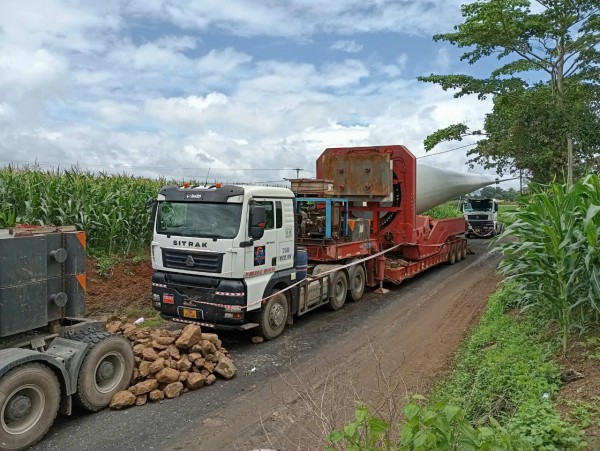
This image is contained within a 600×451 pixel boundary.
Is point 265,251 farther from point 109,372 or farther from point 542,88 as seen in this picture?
point 542,88

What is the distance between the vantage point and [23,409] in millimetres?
4867

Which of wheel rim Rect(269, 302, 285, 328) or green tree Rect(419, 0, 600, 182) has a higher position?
green tree Rect(419, 0, 600, 182)

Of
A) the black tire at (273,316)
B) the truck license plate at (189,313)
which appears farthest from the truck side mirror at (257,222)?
the truck license plate at (189,313)

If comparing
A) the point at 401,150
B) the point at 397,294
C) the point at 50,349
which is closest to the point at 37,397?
the point at 50,349

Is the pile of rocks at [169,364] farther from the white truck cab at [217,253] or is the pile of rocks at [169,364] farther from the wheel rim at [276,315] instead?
the wheel rim at [276,315]

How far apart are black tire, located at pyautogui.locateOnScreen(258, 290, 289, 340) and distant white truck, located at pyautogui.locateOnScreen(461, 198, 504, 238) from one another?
20.9 m

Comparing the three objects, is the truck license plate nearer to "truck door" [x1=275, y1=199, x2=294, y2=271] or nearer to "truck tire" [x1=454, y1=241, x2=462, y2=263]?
"truck door" [x1=275, y1=199, x2=294, y2=271]

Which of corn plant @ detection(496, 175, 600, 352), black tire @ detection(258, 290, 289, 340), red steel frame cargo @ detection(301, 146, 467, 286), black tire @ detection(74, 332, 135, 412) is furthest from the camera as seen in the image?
red steel frame cargo @ detection(301, 146, 467, 286)

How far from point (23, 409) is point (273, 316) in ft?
14.3

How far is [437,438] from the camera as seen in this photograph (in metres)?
2.95

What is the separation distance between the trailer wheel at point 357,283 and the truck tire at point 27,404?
7.41 metres

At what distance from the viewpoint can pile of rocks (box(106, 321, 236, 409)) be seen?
602 centimetres

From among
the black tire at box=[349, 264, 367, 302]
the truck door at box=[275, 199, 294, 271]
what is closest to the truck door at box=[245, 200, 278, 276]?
the truck door at box=[275, 199, 294, 271]

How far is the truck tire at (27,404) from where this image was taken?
470cm
